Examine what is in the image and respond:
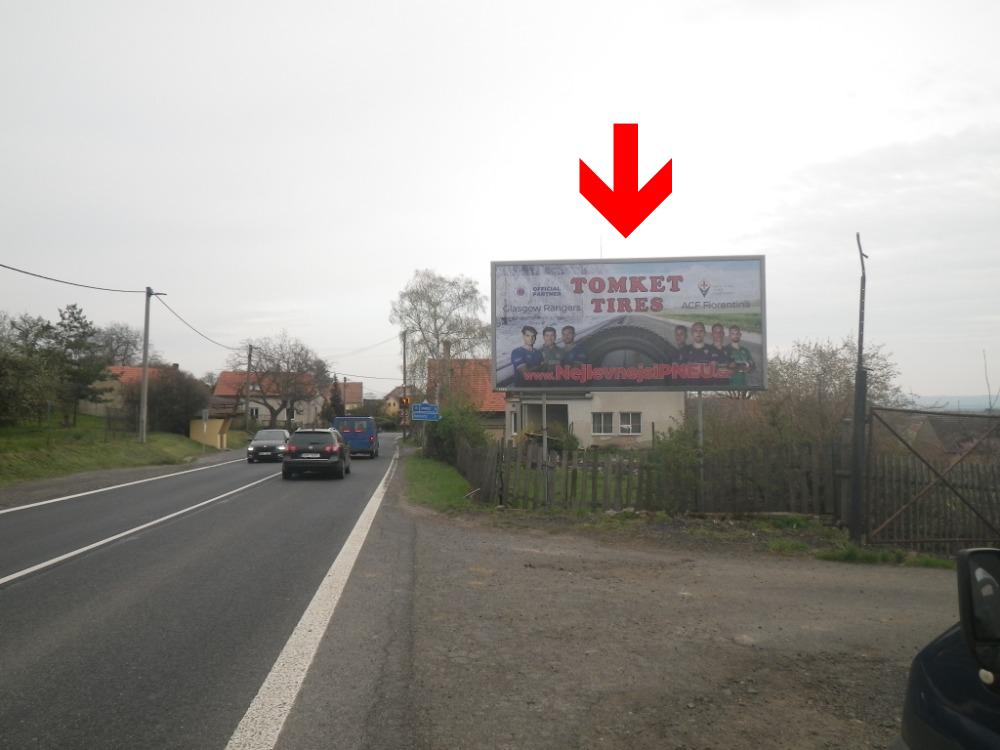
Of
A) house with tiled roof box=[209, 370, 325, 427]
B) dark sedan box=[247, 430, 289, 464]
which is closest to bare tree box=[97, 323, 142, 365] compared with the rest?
house with tiled roof box=[209, 370, 325, 427]

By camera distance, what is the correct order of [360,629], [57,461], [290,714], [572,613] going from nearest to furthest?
[290,714] → [360,629] → [572,613] → [57,461]

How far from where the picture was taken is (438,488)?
20109 mm

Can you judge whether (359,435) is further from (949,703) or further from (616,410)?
(949,703)

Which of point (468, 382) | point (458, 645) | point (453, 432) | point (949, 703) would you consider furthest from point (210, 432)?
point (949, 703)

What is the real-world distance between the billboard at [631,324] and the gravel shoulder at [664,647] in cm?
557

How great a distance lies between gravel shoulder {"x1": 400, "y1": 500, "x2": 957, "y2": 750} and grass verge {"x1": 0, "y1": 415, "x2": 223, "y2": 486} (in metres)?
17.7

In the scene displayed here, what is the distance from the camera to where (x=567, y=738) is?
A: 4090 millimetres

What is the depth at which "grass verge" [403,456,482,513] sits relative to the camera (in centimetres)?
1530

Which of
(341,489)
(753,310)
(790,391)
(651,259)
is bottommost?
(341,489)

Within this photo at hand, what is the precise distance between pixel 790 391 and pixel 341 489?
10986 mm

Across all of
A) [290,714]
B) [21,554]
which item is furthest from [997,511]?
[21,554]

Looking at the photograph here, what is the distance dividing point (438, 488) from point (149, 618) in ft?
45.0

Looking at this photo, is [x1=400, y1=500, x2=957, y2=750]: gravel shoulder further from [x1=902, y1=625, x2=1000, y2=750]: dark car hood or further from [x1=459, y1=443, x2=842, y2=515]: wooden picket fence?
[x1=459, y1=443, x2=842, y2=515]: wooden picket fence

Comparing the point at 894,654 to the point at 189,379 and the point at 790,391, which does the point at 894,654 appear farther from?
the point at 189,379
